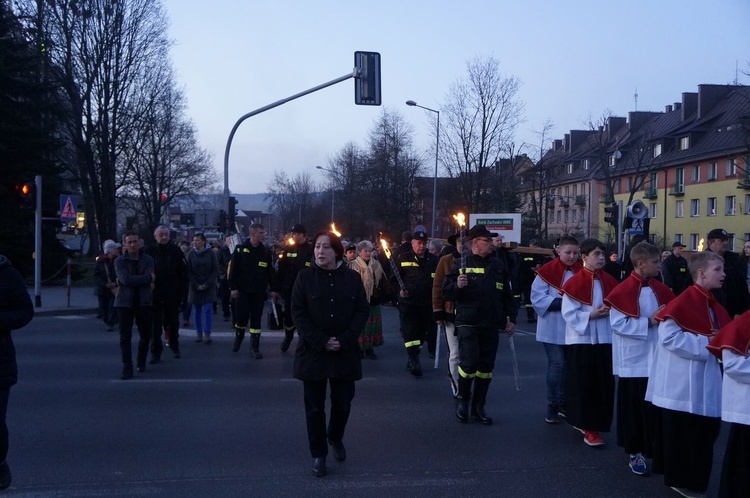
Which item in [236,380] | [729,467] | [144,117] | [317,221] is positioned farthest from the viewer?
[317,221]

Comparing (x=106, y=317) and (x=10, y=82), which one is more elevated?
(x=10, y=82)

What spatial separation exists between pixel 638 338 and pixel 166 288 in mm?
7772

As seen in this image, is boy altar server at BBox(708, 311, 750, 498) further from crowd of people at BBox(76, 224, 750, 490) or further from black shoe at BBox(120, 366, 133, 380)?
black shoe at BBox(120, 366, 133, 380)

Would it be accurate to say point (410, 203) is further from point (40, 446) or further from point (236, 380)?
point (40, 446)

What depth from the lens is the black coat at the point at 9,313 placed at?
5.70 m

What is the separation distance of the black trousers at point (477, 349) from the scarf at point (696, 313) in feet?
8.58

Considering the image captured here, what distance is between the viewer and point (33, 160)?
29.2 meters

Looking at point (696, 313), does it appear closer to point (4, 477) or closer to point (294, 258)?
point (4, 477)

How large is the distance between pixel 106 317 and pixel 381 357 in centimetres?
729

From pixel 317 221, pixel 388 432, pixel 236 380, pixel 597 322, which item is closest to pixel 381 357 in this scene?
pixel 236 380

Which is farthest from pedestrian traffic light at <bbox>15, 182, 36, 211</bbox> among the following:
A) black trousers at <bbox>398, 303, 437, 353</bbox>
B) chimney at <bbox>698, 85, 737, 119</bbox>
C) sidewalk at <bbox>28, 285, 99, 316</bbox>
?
chimney at <bbox>698, 85, 737, 119</bbox>

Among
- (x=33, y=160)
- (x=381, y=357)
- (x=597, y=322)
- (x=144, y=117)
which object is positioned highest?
(x=144, y=117)

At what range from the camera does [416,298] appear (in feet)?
37.4

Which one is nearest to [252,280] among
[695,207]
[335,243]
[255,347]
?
[255,347]
